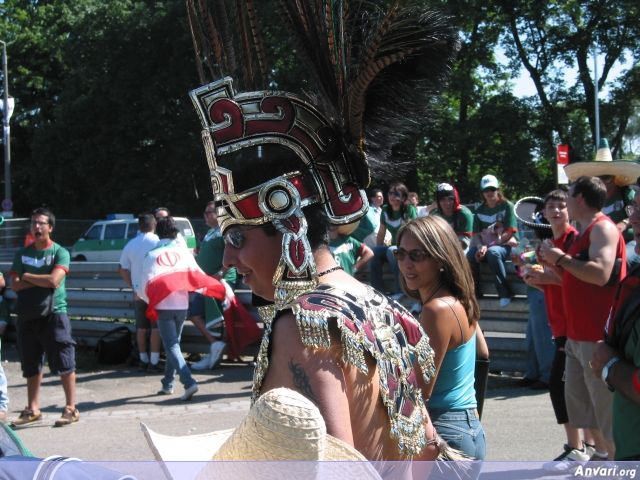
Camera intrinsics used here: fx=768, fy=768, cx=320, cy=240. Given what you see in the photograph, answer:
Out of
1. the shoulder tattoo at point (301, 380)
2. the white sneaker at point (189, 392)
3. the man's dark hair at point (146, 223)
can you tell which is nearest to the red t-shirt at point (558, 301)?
the white sneaker at point (189, 392)

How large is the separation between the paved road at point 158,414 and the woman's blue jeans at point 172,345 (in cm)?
23

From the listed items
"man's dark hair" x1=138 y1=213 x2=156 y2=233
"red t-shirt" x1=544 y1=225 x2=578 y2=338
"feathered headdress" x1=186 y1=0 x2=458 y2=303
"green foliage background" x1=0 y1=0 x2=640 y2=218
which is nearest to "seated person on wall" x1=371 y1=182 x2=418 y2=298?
"man's dark hair" x1=138 y1=213 x2=156 y2=233

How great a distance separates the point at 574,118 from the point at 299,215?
29.1m

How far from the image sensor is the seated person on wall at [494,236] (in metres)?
8.59

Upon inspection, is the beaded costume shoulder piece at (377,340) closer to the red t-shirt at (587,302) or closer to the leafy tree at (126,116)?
the red t-shirt at (587,302)

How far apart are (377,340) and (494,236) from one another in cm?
759

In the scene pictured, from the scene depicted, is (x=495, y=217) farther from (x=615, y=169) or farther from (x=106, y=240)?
(x=106, y=240)

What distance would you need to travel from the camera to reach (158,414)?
24.7 ft

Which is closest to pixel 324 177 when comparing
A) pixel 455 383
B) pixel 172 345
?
pixel 455 383

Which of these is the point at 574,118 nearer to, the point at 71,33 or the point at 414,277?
the point at 71,33

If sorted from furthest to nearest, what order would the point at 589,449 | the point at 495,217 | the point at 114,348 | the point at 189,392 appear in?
1. the point at 114,348
2. the point at 495,217
3. the point at 189,392
4. the point at 589,449

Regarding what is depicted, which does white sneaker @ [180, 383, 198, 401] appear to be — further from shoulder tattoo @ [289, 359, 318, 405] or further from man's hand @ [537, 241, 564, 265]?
shoulder tattoo @ [289, 359, 318, 405]

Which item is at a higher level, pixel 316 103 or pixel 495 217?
pixel 316 103

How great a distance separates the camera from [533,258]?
659 cm
